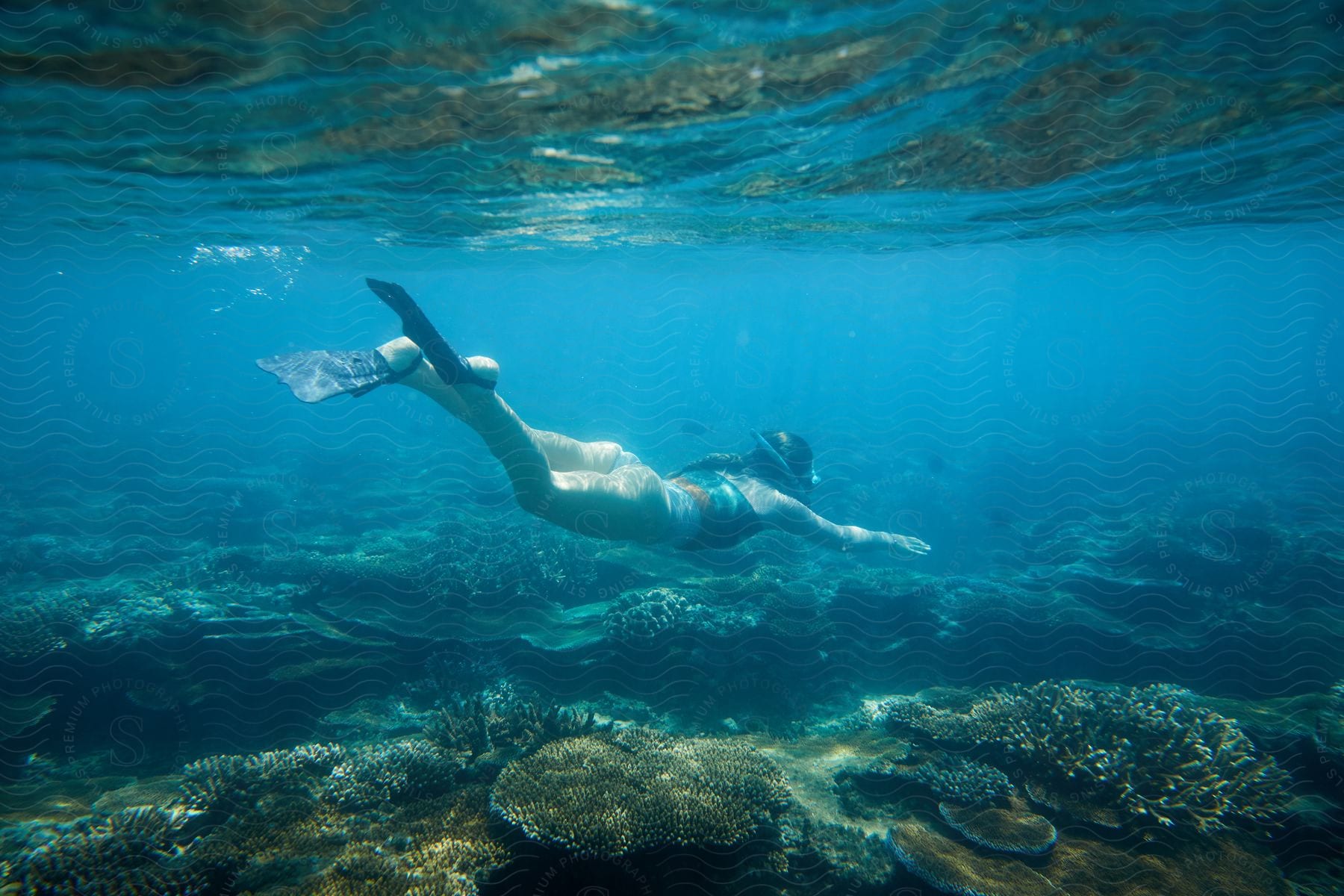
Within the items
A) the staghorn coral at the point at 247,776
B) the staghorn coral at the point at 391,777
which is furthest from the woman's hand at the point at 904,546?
the staghorn coral at the point at 247,776

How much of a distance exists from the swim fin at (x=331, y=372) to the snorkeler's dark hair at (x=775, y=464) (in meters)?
4.57

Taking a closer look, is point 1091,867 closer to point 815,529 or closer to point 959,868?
point 959,868

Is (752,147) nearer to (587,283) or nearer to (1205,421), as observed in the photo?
(587,283)

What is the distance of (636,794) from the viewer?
452 centimetres

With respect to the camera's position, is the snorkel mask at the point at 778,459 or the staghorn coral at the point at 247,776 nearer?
the staghorn coral at the point at 247,776

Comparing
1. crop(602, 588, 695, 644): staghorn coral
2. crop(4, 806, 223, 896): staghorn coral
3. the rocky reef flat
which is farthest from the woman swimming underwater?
crop(4, 806, 223, 896): staghorn coral

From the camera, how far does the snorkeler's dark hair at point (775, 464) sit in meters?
8.77

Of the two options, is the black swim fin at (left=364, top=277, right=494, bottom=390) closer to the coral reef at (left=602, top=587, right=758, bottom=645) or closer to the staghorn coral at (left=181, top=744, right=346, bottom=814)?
the staghorn coral at (left=181, top=744, right=346, bottom=814)

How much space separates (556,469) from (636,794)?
170 inches

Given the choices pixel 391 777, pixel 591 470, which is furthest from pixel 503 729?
pixel 591 470

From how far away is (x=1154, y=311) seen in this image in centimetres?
9231

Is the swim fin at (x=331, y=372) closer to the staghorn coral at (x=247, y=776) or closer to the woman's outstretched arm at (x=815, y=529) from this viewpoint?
the staghorn coral at (x=247, y=776)

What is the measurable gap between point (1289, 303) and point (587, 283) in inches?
3899

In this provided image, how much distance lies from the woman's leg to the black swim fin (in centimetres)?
13
